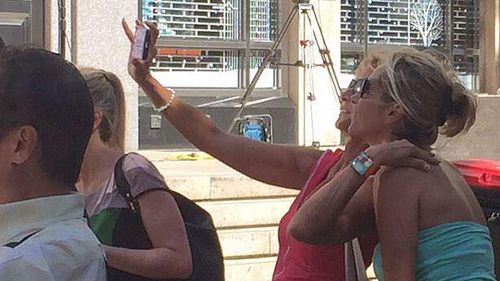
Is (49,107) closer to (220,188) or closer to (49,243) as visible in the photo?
(49,243)

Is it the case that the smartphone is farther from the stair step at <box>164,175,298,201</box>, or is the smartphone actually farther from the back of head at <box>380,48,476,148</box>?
the stair step at <box>164,175,298,201</box>

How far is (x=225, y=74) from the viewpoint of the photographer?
41.1 feet

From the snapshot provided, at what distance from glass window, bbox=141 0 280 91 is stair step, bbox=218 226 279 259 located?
539 centimetres

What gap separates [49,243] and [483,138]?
824 centimetres

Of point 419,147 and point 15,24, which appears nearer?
point 419,147

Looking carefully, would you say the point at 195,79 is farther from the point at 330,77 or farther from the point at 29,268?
the point at 29,268

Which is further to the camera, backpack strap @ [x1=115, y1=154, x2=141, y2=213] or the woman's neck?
the woman's neck

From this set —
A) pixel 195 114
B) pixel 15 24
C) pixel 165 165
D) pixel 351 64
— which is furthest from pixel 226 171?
pixel 351 64

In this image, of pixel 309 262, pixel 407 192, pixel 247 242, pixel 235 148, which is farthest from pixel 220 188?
pixel 407 192

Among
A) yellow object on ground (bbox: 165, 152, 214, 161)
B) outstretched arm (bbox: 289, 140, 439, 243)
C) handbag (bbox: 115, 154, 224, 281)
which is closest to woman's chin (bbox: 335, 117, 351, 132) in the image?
outstretched arm (bbox: 289, 140, 439, 243)

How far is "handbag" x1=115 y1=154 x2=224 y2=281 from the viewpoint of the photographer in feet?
9.74

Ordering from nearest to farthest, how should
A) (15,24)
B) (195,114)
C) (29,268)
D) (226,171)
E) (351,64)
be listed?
(29,268)
(195,114)
(226,171)
(15,24)
(351,64)

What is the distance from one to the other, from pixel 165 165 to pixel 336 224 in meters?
5.86

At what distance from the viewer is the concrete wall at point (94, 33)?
8.66 m
